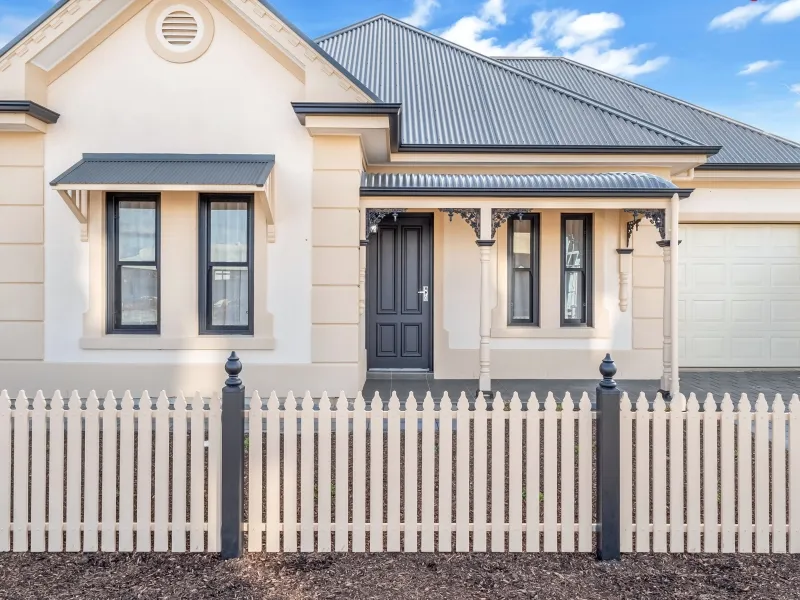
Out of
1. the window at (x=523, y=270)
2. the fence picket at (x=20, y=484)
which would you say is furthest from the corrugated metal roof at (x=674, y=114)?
the fence picket at (x=20, y=484)

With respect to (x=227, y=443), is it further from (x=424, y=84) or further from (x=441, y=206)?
(x=424, y=84)

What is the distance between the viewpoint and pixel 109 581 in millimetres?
3139

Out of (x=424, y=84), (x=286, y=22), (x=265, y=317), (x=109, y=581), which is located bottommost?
(x=109, y=581)

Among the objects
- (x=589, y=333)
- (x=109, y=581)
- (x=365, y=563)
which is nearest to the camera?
(x=109, y=581)

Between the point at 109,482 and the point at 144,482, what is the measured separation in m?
0.24

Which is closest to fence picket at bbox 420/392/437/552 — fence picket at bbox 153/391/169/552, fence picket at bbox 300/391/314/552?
fence picket at bbox 300/391/314/552

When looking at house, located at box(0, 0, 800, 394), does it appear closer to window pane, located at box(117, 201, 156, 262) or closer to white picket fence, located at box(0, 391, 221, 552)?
window pane, located at box(117, 201, 156, 262)

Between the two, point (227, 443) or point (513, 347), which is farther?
point (513, 347)

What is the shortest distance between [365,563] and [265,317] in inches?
171

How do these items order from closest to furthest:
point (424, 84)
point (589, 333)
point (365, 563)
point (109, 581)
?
point (109, 581), point (365, 563), point (589, 333), point (424, 84)

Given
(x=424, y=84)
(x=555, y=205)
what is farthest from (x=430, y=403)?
(x=424, y=84)

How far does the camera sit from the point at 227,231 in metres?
7.30

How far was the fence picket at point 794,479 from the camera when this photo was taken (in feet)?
11.5

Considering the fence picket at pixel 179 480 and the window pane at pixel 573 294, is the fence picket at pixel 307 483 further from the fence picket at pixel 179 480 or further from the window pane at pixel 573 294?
the window pane at pixel 573 294
